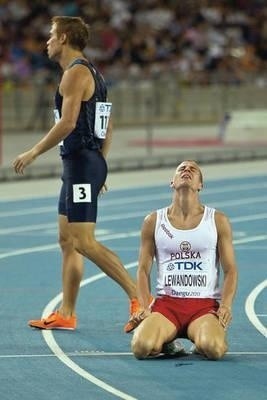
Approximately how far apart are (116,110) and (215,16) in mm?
5077

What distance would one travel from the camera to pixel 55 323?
365 inches

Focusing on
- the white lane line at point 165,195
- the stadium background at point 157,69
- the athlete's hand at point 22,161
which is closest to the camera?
the athlete's hand at point 22,161

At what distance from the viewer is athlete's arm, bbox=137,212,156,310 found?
8312 mm

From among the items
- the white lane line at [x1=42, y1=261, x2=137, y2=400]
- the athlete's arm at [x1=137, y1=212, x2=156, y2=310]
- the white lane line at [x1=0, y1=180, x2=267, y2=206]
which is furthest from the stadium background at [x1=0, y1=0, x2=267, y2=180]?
the athlete's arm at [x1=137, y1=212, x2=156, y2=310]

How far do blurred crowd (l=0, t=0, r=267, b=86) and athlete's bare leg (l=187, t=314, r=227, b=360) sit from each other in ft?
66.6

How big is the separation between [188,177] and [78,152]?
120cm

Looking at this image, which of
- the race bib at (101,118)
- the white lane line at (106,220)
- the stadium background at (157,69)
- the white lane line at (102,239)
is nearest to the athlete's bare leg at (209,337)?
the race bib at (101,118)

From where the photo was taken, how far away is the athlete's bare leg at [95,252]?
9.15 metres

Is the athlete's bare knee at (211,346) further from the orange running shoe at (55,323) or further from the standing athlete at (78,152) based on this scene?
the orange running shoe at (55,323)

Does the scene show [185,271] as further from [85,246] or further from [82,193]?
[82,193]

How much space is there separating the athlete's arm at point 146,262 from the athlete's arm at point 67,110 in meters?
0.90

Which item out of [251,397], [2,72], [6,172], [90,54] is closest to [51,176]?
[6,172]

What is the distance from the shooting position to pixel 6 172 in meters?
20.5

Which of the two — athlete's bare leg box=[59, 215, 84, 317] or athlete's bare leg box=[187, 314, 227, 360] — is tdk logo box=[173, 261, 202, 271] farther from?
athlete's bare leg box=[59, 215, 84, 317]
